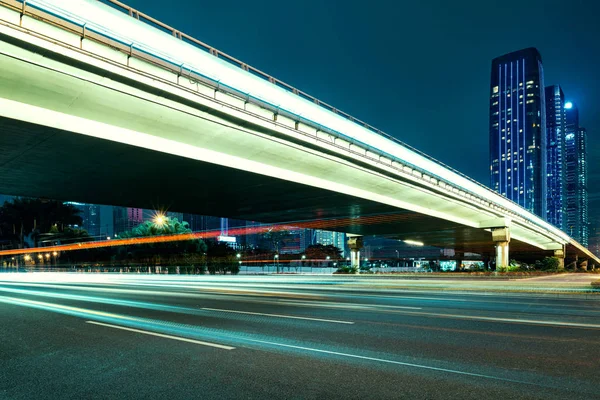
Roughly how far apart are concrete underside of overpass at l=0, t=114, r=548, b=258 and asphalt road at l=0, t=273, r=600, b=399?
793 cm

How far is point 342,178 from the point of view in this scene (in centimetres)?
2836

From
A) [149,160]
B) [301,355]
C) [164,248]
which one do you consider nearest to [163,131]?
[149,160]

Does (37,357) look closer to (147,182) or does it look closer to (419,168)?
(147,182)

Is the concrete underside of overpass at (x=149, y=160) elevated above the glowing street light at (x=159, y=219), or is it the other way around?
the concrete underside of overpass at (x=149, y=160)

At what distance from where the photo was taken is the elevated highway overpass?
14.0 m

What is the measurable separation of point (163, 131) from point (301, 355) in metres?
14.0

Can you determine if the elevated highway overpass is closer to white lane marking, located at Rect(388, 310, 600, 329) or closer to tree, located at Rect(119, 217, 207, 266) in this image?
white lane marking, located at Rect(388, 310, 600, 329)

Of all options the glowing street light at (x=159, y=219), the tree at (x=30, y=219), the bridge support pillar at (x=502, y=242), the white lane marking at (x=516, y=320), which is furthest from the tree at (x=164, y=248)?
the white lane marking at (x=516, y=320)

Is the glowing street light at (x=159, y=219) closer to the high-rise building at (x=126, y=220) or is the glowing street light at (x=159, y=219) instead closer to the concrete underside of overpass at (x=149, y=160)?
the concrete underside of overpass at (x=149, y=160)

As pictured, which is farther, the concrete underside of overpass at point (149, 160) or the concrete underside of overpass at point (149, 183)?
the concrete underside of overpass at point (149, 183)

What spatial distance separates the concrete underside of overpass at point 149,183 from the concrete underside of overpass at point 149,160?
0.06 metres

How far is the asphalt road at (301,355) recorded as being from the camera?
5.45 metres

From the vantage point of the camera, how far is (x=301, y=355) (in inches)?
286

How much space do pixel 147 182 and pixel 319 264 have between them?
304 feet
